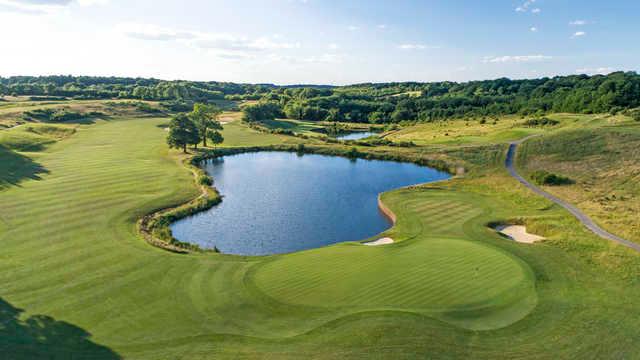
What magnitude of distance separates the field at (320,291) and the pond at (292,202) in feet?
15.4

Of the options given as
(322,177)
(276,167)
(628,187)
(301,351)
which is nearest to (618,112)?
(628,187)

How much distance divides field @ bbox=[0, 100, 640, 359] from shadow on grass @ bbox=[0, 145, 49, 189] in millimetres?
5425

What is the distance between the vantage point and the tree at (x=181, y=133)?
255 feet

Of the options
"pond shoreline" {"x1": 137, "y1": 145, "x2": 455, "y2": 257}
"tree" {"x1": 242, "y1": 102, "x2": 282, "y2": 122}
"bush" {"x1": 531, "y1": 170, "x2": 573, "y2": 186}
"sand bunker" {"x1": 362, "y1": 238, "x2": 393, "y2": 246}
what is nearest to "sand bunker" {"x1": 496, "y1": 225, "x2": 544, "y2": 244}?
"pond shoreline" {"x1": 137, "y1": 145, "x2": 455, "y2": 257}

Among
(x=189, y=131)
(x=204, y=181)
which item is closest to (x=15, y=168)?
(x=204, y=181)

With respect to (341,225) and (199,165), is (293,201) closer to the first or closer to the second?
(341,225)

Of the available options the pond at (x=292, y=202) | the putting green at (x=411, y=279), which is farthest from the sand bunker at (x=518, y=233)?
the pond at (x=292, y=202)

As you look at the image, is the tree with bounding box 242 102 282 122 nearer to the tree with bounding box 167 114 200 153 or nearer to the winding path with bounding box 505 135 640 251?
the tree with bounding box 167 114 200 153

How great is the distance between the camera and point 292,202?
53625mm

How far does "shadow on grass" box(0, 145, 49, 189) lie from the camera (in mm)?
53456

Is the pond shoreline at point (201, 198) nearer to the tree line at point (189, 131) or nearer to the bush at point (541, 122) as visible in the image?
the tree line at point (189, 131)

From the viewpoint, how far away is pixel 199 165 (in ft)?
245

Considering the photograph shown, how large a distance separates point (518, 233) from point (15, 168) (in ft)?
230

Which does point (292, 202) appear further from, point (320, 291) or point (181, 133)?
point (181, 133)
